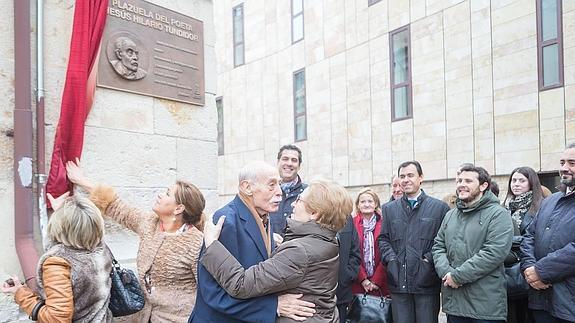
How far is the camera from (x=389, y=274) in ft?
15.6

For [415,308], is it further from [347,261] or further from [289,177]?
[289,177]

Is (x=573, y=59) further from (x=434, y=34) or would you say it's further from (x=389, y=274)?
(x=389, y=274)

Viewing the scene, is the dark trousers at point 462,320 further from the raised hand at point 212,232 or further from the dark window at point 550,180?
the dark window at point 550,180

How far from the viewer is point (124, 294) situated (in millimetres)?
3066

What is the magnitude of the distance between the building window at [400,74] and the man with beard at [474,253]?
8.69 meters

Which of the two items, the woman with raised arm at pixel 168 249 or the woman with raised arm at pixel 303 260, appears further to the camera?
the woman with raised arm at pixel 168 249

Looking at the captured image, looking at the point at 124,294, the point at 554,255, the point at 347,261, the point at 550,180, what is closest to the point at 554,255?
the point at 554,255

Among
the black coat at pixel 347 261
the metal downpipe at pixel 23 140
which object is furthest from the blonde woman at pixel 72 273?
the black coat at pixel 347 261

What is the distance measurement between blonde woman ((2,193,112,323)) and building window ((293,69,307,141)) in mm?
13550

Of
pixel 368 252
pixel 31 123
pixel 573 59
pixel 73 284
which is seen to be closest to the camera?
pixel 73 284

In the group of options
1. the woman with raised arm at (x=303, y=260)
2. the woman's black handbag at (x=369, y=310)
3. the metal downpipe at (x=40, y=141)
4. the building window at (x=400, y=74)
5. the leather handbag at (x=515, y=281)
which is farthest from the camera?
the building window at (x=400, y=74)

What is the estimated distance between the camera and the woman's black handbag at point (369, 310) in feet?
15.8

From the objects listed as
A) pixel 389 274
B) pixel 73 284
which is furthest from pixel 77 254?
pixel 389 274

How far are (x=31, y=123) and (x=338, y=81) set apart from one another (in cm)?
1229
